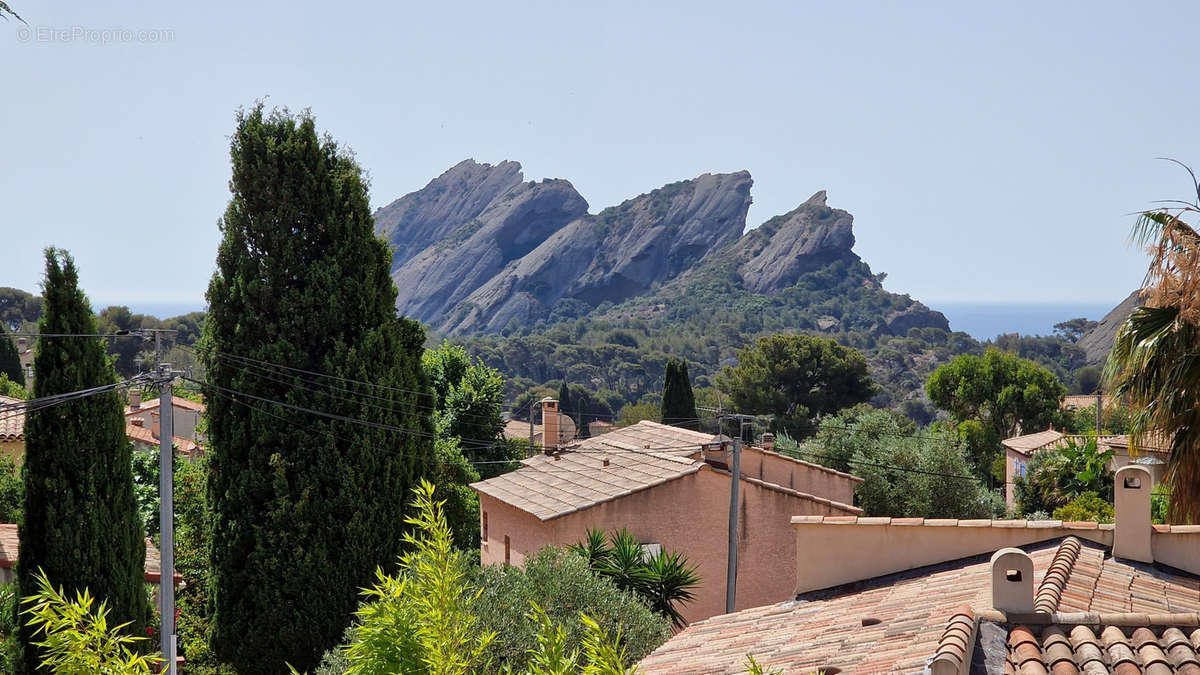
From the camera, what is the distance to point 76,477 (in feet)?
53.1

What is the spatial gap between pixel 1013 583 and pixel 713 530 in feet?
45.4

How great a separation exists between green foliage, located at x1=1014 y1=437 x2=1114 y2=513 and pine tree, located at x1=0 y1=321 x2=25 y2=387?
48795 mm

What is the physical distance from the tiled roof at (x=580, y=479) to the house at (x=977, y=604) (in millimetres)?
8589

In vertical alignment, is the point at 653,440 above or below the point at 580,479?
above

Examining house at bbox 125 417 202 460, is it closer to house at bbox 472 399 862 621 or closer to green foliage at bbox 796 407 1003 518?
house at bbox 472 399 862 621

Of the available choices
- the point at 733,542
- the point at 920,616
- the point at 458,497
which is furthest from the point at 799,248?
the point at 920,616

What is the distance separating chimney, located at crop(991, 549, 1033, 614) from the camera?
588 cm

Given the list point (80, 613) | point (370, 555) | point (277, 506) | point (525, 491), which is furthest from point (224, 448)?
point (80, 613)

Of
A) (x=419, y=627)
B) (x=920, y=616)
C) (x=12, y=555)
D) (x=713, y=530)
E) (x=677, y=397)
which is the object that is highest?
(x=419, y=627)

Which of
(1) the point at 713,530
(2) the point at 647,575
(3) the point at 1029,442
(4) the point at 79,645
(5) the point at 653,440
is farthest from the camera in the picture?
(3) the point at 1029,442

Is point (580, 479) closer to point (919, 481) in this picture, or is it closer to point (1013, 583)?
point (919, 481)

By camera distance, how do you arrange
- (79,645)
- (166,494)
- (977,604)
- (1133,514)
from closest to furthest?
1. (79,645)
2. (977,604)
3. (1133,514)
4. (166,494)

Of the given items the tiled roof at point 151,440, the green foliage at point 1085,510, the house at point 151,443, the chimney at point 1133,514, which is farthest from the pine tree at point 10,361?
the chimney at point 1133,514

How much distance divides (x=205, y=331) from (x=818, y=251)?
558 ft
